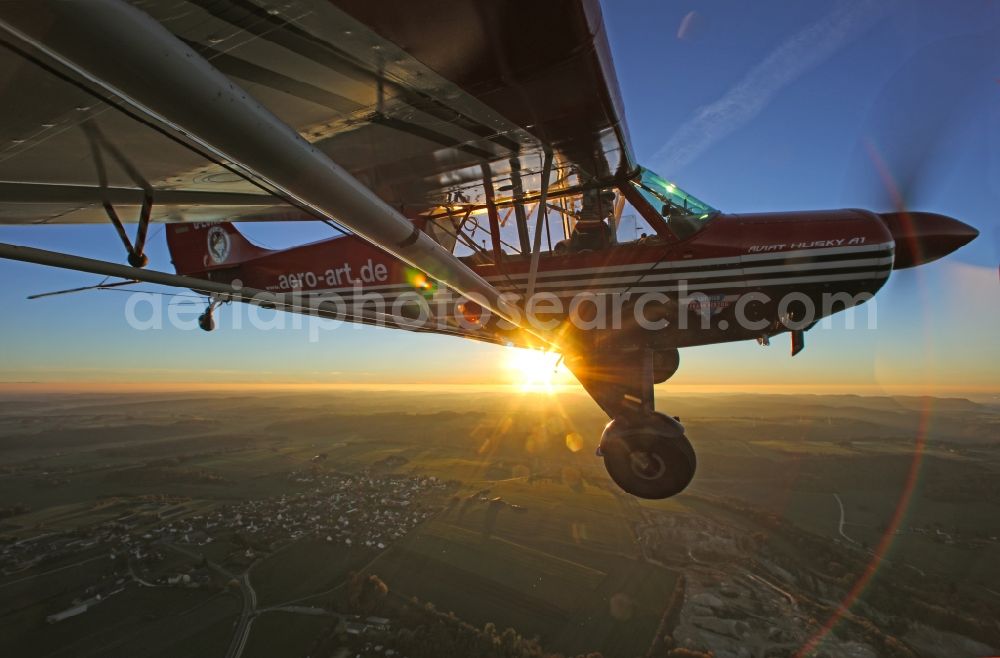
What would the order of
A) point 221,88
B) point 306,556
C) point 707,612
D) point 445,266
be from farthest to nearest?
point 306,556 < point 707,612 < point 445,266 < point 221,88

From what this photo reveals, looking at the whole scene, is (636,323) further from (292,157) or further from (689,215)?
(292,157)

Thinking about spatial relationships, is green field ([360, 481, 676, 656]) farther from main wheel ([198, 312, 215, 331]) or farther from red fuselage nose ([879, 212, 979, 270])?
red fuselage nose ([879, 212, 979, 270])

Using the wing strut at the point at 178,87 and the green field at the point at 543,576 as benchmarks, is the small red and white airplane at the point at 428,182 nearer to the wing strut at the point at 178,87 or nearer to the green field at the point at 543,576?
the wing strut at the point at 178,87

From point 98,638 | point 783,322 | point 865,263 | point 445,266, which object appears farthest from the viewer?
point 98,638

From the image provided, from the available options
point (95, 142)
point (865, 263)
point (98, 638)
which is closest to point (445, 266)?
point (95, 142)

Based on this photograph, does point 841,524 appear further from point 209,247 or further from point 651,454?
point 209,247

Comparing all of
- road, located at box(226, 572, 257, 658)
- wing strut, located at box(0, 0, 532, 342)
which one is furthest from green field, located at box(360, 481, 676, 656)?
wing strut, located at box(0, 0, 532, 342)
